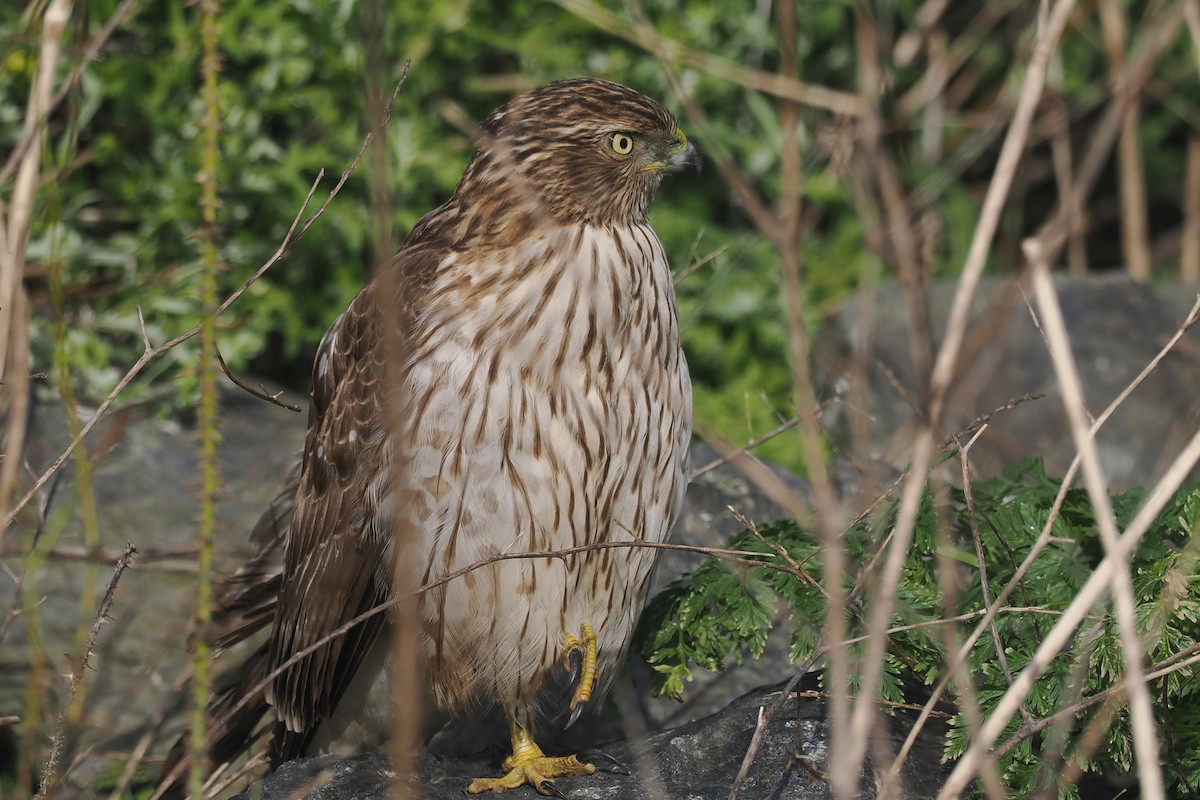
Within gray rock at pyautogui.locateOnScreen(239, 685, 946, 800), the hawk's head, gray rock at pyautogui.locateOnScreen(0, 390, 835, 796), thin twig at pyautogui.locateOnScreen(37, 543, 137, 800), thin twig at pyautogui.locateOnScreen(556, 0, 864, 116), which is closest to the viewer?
thin twig at pyautogui.locateOnScreen(37, 543, 137, 800)

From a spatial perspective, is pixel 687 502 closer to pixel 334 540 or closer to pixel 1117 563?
pixel 334 540

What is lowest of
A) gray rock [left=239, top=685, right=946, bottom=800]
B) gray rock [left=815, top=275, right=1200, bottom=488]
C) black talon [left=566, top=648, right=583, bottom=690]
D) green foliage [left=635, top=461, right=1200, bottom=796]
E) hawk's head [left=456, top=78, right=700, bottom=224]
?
gray rock [left=239, top=685, right=946, bottom=800]

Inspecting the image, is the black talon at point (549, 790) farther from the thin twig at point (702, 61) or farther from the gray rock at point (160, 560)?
the thin twig at point (702, 61)

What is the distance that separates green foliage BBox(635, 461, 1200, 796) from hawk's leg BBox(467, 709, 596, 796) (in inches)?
9.9

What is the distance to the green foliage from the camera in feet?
8.09

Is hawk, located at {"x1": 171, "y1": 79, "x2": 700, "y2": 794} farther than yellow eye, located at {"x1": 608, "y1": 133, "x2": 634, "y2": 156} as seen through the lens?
No

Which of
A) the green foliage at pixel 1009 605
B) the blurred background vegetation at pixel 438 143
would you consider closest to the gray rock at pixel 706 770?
the green foliage at pixel 1009 605

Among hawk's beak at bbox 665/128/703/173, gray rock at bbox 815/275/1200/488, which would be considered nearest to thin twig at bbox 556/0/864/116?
gray rock at bbox 815/275/1200/488

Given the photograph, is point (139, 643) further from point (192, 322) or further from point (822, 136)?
point (822, 136)

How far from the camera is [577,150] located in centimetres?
293

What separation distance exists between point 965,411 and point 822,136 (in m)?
1.36

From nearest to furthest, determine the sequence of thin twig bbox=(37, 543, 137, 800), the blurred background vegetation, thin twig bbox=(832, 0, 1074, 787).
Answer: thin twig bbox=(832, 0, 1074, 787) < thin twig bbox=(37, 543, 137, 800) < the blurred background vegetation

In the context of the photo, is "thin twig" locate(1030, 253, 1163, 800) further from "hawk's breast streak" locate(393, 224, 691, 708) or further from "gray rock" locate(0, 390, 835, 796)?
"gray rock" locate(0, 390, 835, 796)

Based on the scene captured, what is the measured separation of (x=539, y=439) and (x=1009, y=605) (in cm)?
97
